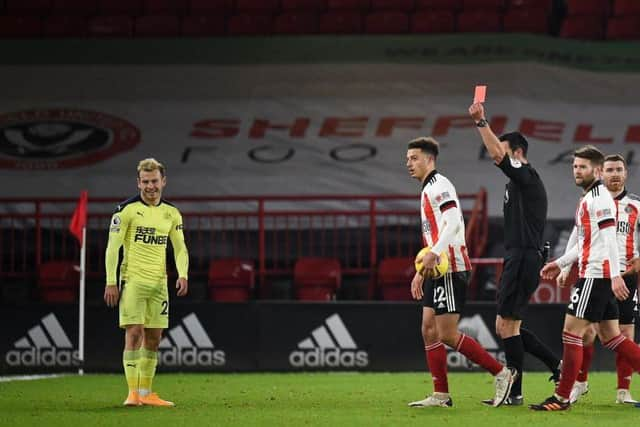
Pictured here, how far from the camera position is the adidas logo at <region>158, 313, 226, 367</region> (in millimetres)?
14523

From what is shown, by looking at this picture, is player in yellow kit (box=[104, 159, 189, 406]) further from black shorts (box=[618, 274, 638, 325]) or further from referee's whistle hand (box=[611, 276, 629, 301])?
black shorts (box=[618, 274, 638, 325])

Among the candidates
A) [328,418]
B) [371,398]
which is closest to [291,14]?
[371,398]

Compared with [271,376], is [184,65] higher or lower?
higher

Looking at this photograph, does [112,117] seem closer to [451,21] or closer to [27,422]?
[451,21]

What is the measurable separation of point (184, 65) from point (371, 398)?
9.01 m

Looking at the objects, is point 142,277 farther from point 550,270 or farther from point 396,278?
point 396,278

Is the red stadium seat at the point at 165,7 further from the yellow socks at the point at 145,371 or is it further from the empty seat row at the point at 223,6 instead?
the yellow socks at the point at 145,371

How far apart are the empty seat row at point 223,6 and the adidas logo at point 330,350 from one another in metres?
6.50

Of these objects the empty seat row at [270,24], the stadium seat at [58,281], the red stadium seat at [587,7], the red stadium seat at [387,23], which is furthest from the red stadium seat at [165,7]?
the red stadium seat at [587,7]

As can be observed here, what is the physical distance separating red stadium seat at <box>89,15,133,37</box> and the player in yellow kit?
31.9 feet

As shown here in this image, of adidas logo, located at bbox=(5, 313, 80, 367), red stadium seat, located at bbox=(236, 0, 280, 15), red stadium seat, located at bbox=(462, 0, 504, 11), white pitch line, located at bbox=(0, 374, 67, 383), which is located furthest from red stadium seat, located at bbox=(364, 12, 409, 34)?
white pitch line, located at bbox=(0, 374, 67, 383)

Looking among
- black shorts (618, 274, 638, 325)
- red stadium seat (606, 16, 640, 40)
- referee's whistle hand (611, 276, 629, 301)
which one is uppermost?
red stadium seat (606, 16, 640, 40)

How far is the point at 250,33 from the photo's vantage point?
61.8 feet

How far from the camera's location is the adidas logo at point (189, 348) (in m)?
14.5
